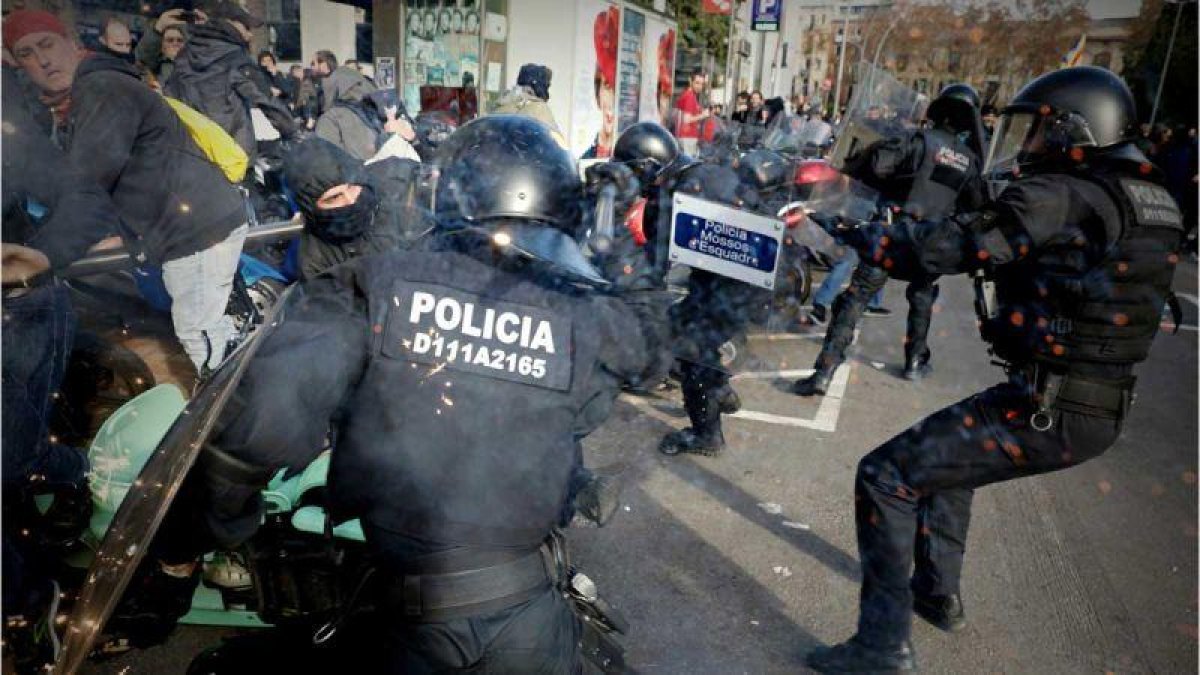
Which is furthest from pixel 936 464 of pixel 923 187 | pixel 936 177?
pixel 936 177

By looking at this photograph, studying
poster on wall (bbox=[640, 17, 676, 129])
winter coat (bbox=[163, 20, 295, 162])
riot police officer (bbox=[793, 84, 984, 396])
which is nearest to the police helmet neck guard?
riot police officer (bbox=[793, 84, 984, 396])

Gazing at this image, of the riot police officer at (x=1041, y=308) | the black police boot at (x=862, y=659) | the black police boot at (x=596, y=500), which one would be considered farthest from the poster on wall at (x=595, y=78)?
the black police boot at (x=596, y=500)

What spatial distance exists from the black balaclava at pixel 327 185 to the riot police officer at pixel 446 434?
1977 millimetres

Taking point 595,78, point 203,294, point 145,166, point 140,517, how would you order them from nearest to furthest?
point 140,517 < point 145,166 < point 203,294 < point 595,78

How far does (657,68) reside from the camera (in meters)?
15.6

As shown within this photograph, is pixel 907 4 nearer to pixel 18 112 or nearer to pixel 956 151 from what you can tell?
pixel 956 151

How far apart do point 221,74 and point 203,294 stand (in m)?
1.58

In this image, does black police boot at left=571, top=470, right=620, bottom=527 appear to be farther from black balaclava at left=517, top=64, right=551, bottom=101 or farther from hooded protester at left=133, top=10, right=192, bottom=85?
→ black balaclava at left=517, top=64, right=551, bottom=101

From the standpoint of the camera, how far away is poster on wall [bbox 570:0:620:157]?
12.2 meters

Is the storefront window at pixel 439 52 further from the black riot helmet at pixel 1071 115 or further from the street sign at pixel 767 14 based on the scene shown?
the black riot helmet at pixel 1071 115

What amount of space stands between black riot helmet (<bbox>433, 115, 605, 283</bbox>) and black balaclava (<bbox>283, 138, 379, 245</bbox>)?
1.58 meters

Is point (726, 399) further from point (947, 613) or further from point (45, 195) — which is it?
point (45, 195)

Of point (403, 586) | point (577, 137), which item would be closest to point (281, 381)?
point (403, 586)

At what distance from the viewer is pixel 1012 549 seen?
3.42m
